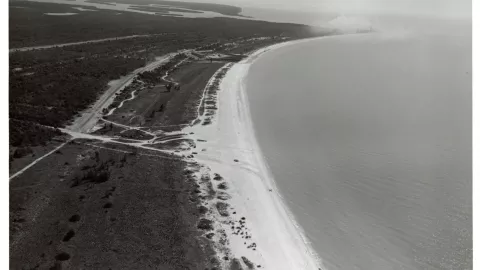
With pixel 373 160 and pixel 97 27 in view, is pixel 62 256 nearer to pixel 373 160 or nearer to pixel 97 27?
pixel 373 160

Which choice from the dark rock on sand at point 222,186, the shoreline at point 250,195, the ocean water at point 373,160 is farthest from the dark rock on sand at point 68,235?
the ocean water at point 373,160

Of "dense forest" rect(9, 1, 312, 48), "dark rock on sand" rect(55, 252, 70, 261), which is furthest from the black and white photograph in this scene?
"dense forest" rect(9, 1, 312, 48)

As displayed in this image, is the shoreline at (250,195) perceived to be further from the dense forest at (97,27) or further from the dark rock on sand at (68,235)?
the dense forest at (97,27)

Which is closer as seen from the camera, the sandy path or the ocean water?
the ocean water

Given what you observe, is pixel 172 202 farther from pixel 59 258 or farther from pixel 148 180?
pixel 59 258

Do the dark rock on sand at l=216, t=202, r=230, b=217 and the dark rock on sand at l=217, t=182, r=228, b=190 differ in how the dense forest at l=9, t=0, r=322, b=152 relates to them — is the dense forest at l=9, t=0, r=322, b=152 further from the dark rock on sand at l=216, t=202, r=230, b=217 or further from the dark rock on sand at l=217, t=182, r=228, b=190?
the dark rock on sand at l=216, t=202, r=230, b=217

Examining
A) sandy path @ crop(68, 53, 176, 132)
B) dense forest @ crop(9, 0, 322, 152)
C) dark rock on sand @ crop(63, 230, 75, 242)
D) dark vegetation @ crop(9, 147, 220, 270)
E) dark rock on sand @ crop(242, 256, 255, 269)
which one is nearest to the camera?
dark vegetation @ crop(9, 147, 220, 270)

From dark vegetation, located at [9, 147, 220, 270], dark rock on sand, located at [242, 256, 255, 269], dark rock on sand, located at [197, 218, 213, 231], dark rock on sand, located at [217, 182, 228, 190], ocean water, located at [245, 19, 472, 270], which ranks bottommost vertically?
dark vegetation, located at [9, 147, 220, 270]
